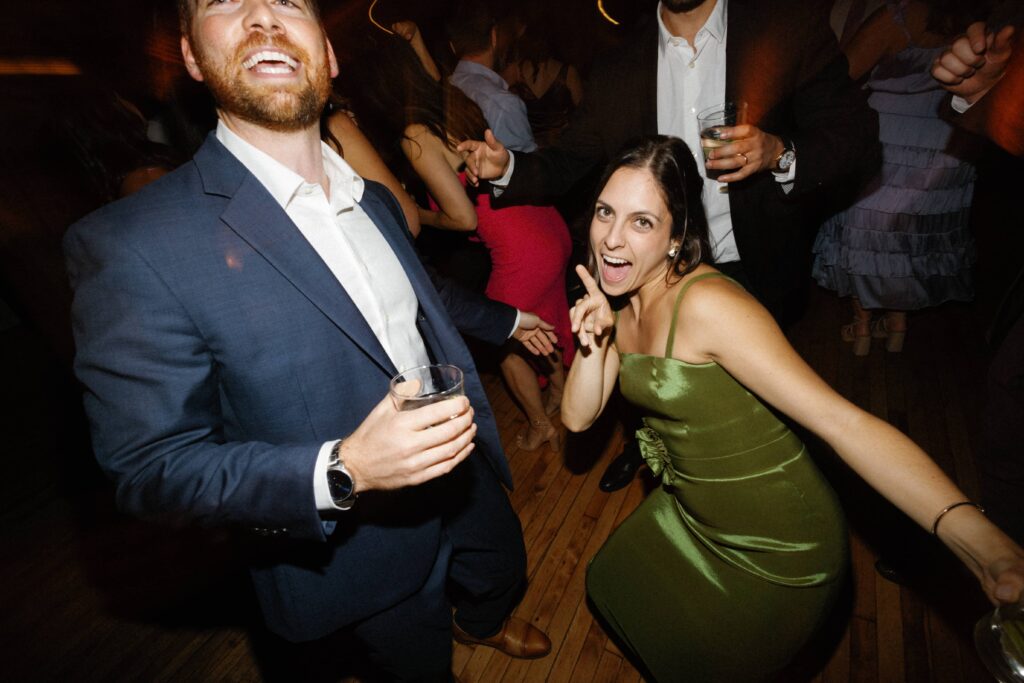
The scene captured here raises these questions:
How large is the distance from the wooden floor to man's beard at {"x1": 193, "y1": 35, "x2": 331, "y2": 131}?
230cm

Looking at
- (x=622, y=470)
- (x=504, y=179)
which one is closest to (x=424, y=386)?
(x=504, y=179)

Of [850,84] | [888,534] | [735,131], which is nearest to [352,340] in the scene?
[735,131]

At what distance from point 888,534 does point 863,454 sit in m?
1.87

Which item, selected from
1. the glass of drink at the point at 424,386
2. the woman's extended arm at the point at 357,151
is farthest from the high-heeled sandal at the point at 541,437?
the glass of drink at the point at 424,386

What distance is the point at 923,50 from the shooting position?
119 inches

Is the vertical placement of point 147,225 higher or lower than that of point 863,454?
higher

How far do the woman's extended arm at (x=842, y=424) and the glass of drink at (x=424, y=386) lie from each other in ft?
2.63

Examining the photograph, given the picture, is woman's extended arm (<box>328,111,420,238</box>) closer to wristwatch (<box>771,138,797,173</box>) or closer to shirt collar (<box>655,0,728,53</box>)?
shirt collar (<box>655,0,728,53</box>)

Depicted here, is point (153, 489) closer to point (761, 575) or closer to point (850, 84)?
point (761, 575)

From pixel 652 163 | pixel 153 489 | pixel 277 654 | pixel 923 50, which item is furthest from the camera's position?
pixel 923 50

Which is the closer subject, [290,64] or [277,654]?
[290,64]

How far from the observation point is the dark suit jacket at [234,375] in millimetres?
1021

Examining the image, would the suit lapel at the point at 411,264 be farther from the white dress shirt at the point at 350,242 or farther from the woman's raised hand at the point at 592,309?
the woman's raised hand at the point at 592,309

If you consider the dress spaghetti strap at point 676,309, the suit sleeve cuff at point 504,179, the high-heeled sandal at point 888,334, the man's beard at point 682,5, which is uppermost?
the man's beard at point 682,5
